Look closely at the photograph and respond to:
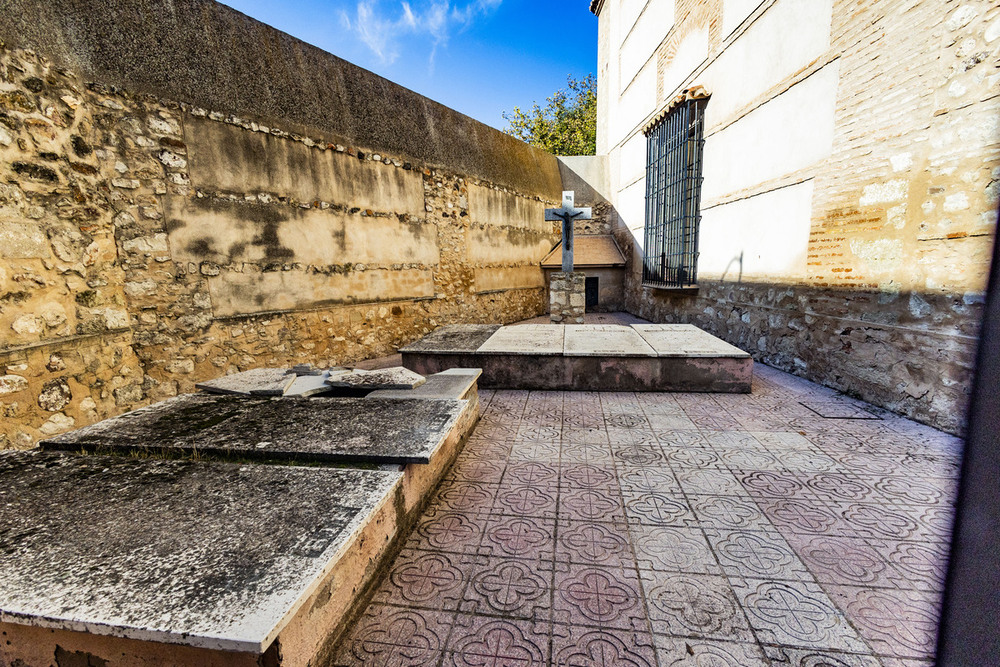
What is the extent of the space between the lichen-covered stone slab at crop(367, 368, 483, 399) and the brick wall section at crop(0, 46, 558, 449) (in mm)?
2709

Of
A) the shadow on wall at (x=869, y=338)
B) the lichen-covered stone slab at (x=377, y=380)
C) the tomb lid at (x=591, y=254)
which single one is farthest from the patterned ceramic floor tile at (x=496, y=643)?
the tomb lid at (x=591, y=254)

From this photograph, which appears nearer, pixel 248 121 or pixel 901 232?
pixel 901 232

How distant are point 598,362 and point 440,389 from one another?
2110 mm

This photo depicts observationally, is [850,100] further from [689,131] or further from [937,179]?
[689,131]

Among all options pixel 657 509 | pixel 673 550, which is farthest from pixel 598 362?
pixel 673 550

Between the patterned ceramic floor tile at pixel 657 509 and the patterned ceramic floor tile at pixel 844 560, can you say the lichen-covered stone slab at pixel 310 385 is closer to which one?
the patterned ceramic floor tile at pixel 657 509

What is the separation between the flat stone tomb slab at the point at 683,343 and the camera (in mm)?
4355

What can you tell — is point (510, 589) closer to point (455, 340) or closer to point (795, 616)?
point (795, 616)

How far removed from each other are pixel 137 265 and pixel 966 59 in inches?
286

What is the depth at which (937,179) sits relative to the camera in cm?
316

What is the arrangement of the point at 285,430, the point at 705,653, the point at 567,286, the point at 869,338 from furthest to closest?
the point at 567,286, the point at 869,338, the point at 285,430, the point at 705,653

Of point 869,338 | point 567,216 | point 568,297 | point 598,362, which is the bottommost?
point 598,362

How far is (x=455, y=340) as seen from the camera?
208 inches

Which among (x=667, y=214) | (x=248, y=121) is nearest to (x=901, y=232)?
(x=667, y=214)
